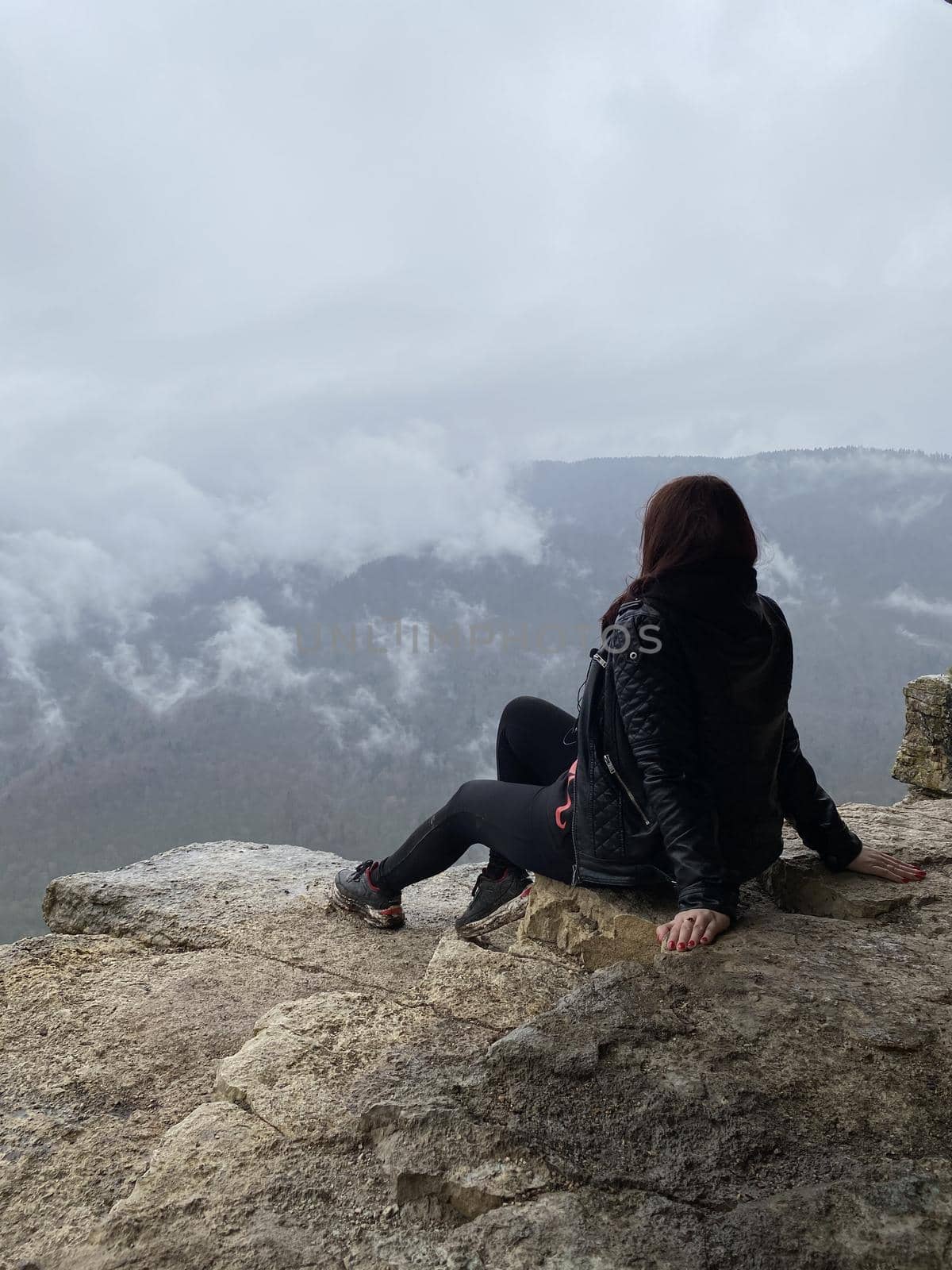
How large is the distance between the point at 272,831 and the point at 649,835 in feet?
487

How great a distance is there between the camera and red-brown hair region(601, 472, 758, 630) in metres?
3.17

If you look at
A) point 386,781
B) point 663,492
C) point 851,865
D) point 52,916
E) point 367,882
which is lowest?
point 386,781

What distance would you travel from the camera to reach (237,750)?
177125mm

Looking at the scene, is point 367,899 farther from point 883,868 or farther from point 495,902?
point 883,868

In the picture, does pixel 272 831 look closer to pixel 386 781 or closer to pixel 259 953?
pixel 386 781

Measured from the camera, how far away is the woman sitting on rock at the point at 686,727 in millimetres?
3107

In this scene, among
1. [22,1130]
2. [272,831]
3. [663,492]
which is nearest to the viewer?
[22,1130]

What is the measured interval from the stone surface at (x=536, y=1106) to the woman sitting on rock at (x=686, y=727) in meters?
0.28

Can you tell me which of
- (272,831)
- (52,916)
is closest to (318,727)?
(272,831)

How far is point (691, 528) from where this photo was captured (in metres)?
3.18

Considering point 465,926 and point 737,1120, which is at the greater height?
point 737,1120

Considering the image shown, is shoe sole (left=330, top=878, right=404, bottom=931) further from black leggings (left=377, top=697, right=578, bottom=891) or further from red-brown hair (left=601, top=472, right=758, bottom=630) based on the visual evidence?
red-brown hair (left=601, top=472, right=758, bottom=630)

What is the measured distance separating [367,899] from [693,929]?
2275mm

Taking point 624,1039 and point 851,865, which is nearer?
point 624,1039
